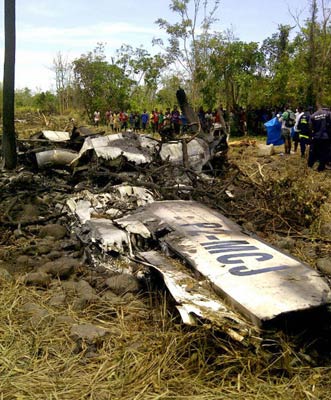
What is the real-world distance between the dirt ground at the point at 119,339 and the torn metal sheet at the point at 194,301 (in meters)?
0.09

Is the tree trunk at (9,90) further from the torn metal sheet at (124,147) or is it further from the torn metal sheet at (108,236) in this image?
the torn metal sheet at (108,236)

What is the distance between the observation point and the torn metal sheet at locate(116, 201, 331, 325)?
2809 mm

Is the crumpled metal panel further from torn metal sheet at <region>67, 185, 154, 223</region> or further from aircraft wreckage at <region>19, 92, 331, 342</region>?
torn metal sheet at <region>67, 185, 154, 223</region>

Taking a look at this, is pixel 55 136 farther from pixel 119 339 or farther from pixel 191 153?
pixel 119 339

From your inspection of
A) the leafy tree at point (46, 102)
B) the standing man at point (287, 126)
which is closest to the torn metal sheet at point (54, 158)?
the standing man at point (287, 126)

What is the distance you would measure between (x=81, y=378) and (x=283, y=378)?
45.8 inches

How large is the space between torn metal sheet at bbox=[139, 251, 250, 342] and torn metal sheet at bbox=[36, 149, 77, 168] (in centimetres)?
415

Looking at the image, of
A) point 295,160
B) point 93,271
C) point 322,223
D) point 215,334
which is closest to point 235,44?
point 295,160

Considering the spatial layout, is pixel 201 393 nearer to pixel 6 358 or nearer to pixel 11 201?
pixel 6 358

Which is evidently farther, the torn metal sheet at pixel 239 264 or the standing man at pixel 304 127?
the standing man at pixel 304 127

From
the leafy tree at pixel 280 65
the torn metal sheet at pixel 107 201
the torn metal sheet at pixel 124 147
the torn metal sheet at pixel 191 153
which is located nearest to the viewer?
the torn metal sheet at pixel 107 201

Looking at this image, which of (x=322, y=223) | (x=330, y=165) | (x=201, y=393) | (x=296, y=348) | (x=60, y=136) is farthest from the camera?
(x=330, y=165)

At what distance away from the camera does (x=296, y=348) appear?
272cm

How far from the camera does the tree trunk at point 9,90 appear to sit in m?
8.12
